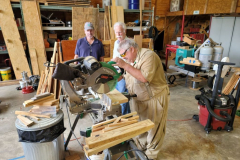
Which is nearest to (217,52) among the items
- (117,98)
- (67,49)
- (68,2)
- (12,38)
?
(117,98)

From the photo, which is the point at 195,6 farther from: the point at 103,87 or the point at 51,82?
the point at 103,87

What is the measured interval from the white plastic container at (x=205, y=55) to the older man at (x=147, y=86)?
224cm

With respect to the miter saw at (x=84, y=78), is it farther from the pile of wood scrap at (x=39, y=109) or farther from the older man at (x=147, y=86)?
the pile of wood scrap at (x=39, y=109)

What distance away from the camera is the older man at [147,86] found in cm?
145

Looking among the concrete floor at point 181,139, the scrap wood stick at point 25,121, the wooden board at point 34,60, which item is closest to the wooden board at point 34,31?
the wooden board at point 34,60

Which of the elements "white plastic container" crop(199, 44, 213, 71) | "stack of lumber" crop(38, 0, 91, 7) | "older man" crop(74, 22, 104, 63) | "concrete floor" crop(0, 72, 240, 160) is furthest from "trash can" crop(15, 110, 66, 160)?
"stack of lumber" crop(38, 0, 91, 7)

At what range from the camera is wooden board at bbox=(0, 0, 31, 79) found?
404 cm

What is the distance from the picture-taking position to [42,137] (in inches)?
57.9

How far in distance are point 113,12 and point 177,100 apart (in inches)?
118

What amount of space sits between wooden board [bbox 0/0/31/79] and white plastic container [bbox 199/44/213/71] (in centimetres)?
438

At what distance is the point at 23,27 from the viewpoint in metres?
4.26

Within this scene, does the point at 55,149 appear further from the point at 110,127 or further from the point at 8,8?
the point at 8,8

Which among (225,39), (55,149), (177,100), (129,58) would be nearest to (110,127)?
(129,58)

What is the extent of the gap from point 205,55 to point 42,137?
3.38m
